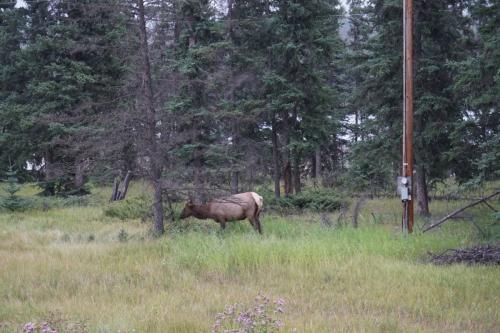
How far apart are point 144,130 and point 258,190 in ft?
35.3

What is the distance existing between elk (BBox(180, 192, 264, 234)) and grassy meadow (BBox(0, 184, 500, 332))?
37cm

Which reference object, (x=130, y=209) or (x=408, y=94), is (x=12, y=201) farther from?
(x=408, y=94)

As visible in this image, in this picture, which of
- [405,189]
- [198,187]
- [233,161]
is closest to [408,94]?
[405,189]

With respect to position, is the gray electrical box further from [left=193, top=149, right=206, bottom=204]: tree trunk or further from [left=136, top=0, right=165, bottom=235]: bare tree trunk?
[left=136, top=0, right=165, bottom=235]: bare tree trunk

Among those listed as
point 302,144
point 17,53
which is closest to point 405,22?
point 302,144

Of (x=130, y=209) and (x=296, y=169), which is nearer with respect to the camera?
(x=130, y=209)

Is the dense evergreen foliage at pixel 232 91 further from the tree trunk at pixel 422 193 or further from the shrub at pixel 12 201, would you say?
the shrub at pixel 12 201

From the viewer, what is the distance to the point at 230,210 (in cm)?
1479

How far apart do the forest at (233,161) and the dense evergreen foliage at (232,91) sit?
0.08 metres

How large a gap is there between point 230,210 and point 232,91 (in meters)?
9.19

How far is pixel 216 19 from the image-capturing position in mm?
21328

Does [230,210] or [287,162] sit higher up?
[287,162]

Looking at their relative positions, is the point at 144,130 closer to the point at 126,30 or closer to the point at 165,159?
the point at 165,159

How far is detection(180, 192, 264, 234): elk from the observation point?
1470 centimetres
